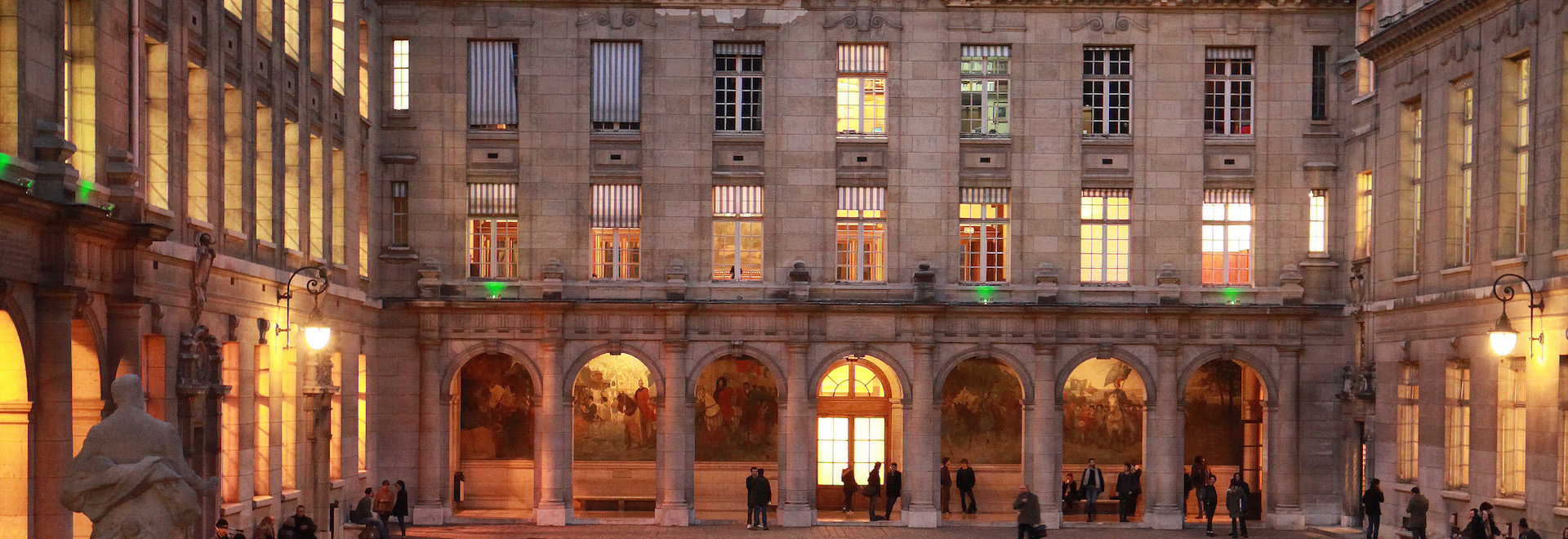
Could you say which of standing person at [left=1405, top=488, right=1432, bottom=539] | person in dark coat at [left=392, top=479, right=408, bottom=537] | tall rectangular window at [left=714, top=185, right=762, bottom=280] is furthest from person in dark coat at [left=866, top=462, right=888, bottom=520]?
standing person at [left=1405, top=488, right=1432, bottom=539]

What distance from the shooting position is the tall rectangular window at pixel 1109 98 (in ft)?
127

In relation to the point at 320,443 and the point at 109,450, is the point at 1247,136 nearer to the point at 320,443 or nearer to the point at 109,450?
the point at 320,443

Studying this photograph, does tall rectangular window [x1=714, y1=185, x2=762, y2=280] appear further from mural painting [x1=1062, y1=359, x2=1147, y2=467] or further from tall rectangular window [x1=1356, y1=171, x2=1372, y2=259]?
tall rectangular window [x1=1356, y1=171, x2=1372, y2=259]

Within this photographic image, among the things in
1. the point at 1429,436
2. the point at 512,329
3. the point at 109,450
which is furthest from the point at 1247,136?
the point at 109,450

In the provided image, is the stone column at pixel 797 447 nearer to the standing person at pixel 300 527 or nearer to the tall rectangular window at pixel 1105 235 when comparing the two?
the tall rectangular window at pixel 1105 235

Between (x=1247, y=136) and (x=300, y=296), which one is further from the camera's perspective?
(x=1247, y=136)

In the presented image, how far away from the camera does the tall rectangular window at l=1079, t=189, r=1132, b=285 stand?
3853 centimetres

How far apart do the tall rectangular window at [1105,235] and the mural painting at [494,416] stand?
14.2 metres

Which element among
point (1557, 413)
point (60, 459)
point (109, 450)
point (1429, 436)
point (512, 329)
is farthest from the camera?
point (512, 329)

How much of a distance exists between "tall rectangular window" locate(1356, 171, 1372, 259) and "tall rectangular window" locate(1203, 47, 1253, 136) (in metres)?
2.77

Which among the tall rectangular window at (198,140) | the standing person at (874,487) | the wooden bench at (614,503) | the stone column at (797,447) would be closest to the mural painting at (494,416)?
the wooden bench at (614,503)

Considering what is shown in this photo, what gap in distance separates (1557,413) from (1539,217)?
2988 mm

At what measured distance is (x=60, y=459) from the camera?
19672 millimetres

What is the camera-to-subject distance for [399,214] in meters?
38.2
